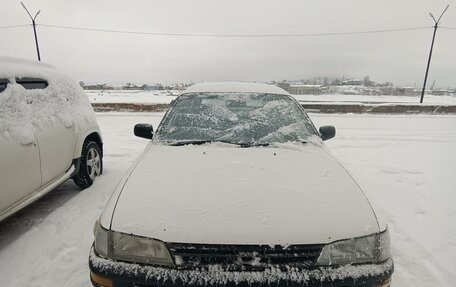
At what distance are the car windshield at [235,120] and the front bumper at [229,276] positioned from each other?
130 centimetres

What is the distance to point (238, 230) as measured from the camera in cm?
162

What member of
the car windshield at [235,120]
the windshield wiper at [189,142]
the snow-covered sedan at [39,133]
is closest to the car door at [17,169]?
the snow-covered sedan at [39,133]

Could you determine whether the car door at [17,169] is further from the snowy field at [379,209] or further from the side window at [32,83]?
the snowy field at [379,209]

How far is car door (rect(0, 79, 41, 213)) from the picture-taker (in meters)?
2.70

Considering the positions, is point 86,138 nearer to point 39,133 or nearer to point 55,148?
point 55,148

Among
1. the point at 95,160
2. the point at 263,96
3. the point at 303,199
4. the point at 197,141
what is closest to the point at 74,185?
the point at 95,160

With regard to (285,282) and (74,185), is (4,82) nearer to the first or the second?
(74,185)

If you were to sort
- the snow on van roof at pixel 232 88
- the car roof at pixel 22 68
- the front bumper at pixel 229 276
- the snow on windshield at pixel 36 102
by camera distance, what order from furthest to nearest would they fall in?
the snow on van roof at pixel 232 88, the car roof at pixel 22 68, the snow on windshield at pixel 36 102, the front bumper at pixel 229 276

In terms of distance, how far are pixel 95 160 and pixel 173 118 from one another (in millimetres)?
2306

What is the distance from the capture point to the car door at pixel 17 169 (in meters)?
2.70

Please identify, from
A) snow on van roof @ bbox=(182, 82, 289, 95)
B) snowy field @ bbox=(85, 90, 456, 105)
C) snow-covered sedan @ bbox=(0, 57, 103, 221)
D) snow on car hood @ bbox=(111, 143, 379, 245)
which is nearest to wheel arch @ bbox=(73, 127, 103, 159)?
snow-covered sedan @ bbox=(0, 57, 103, 221)

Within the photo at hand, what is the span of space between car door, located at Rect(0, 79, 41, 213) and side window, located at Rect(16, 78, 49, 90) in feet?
0.91

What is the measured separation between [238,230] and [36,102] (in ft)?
9.87

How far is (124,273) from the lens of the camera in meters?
1.62
